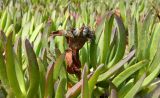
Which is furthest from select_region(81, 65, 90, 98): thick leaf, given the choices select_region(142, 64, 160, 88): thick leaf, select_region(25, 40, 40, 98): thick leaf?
select_region(142, 64, 160, 88): thick leaf

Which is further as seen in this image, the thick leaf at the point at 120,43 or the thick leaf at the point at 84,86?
the thick leaf at the point at 120,43

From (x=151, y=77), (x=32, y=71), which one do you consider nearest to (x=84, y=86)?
(x=32, y=71)

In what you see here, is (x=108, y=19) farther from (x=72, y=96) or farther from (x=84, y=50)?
(x=72, y=96)

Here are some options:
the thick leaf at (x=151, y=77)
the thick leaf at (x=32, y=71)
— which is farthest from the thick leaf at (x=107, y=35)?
the thick leaf at (x=32, y=71)

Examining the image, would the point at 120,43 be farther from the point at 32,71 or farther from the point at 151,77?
the point at 32,71

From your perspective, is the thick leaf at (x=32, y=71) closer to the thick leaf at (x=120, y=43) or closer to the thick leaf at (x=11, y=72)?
the thick leaf at (x=11, y=72)

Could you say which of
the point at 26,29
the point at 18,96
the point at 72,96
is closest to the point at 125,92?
the point at 72,96

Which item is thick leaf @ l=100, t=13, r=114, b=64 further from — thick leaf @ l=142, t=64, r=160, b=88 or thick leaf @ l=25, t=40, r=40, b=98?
thick leaf @ l=25, t=40, r=40, b=98

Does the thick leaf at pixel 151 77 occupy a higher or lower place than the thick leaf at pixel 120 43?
lower
